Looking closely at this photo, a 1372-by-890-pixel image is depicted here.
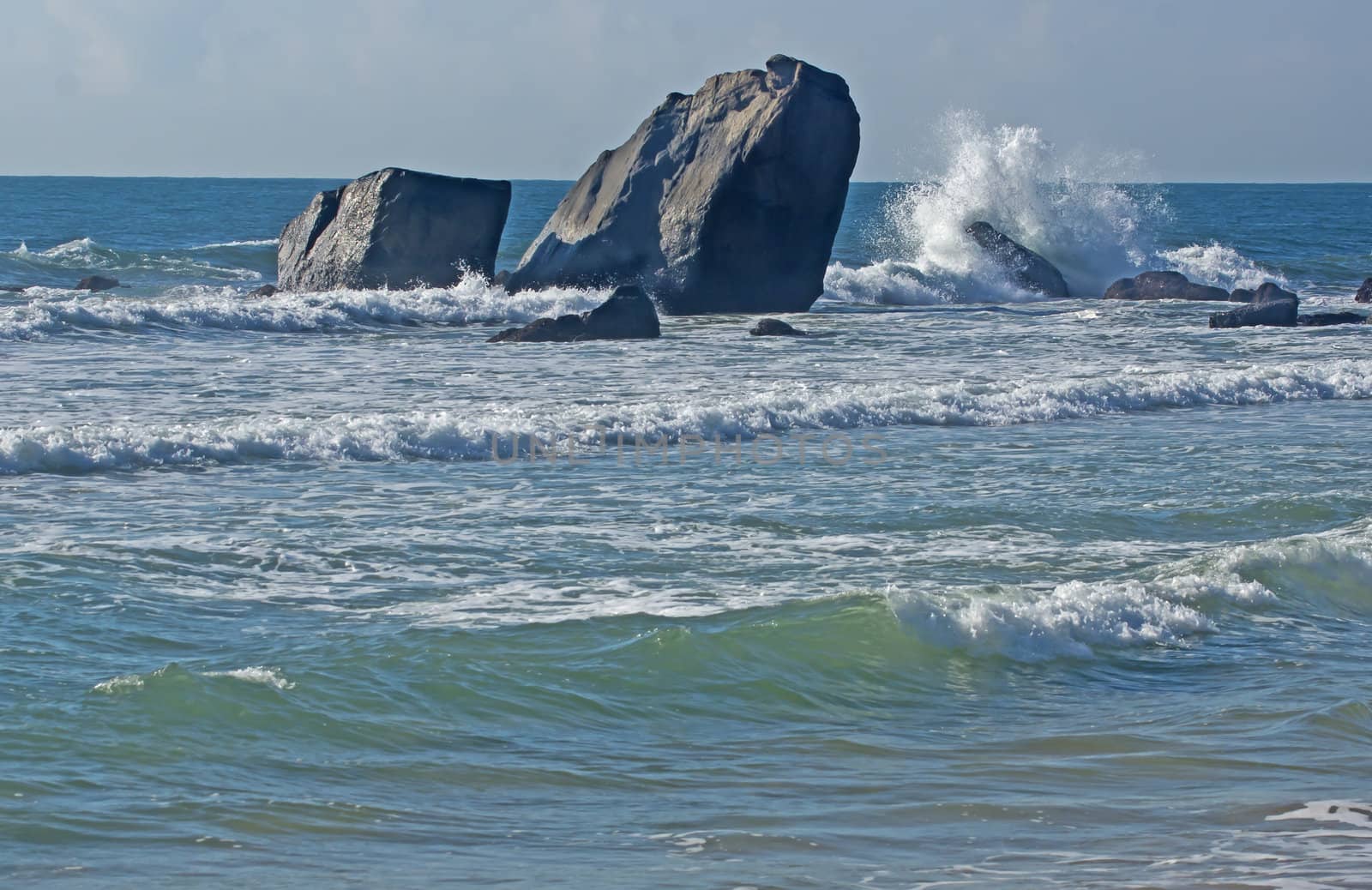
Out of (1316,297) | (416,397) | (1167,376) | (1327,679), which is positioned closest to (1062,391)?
(1167,376)

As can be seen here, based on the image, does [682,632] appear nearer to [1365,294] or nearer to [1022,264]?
[1022,264]

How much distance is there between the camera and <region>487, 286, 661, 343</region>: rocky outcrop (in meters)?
19.6

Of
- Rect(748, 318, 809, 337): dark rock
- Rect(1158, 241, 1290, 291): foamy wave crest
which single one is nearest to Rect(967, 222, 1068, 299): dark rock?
Rect(1158, 241, 1290, 291): foamy wave crest

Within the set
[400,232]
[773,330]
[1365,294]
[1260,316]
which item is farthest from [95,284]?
[1365,294]

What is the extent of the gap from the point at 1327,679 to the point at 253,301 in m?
18.7

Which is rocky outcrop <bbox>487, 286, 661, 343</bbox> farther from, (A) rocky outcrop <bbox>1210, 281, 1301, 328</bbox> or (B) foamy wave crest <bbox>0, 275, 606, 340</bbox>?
(A) rocky outcrop <bbox>1210, 281, 1301, 328</bbox>

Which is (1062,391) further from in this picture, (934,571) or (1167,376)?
(934,571)

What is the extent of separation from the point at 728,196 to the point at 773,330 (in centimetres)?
301

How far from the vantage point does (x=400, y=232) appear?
2508 cm

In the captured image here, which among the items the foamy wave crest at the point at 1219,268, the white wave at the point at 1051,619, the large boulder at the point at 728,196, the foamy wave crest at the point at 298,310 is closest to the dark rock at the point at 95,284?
the foamy wave crest at the point at 298,310

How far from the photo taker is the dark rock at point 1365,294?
29.1 metres

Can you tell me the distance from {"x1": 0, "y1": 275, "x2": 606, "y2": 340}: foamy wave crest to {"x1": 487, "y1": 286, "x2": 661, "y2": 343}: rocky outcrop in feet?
11.4

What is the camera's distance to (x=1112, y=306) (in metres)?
26.3

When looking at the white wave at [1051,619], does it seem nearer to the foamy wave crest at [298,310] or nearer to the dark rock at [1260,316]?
the foamy wave crest at [298,310]
